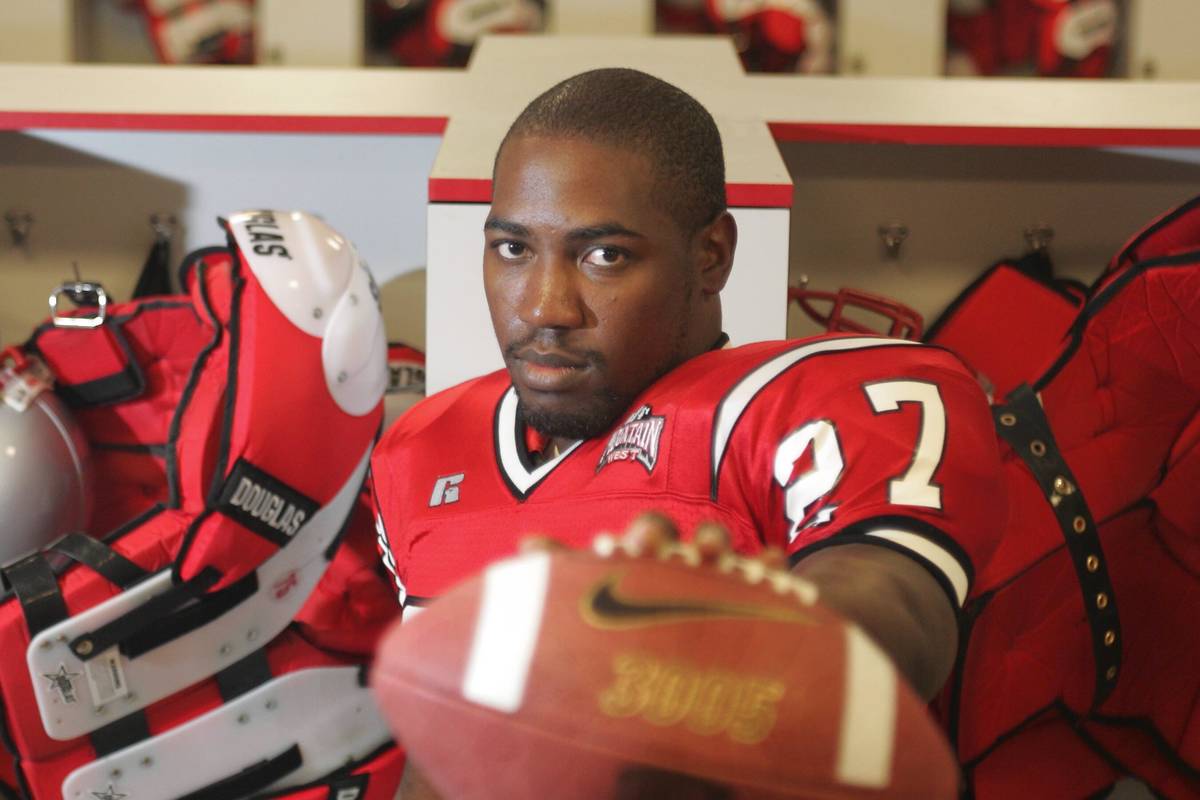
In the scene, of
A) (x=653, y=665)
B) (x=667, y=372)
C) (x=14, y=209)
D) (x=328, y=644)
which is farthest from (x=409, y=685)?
(x=14, y=209)

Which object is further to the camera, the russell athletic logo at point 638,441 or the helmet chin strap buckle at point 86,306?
the helmet chin strap buckle at point 86,306

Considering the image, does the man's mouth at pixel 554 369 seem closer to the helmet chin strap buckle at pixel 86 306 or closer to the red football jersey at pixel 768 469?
the red football jersey at pixel 768 469

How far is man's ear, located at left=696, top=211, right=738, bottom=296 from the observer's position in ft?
2.79

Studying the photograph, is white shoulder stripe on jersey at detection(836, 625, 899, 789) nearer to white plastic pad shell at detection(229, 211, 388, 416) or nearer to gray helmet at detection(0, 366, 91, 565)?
white plastic pad shell at detection(229, 211, 388, 416)

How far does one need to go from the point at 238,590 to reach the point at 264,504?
0.12m

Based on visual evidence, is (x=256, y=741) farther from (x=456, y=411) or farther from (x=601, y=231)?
(x=601, y=231)

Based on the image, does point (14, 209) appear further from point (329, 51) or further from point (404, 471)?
point (404, 471)

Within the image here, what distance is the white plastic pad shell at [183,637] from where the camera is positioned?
1200 mm

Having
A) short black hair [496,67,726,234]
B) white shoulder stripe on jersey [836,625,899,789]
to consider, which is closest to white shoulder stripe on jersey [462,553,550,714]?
white shoulder stripe on jersey [836,625,899,789]

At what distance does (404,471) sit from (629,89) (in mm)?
361

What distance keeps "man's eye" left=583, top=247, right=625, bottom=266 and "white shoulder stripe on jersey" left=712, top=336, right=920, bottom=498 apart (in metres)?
0.13

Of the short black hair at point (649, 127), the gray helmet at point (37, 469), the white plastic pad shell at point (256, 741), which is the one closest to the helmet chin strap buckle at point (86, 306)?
the gray helmet at point (37, 469)

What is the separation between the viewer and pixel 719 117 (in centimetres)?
141

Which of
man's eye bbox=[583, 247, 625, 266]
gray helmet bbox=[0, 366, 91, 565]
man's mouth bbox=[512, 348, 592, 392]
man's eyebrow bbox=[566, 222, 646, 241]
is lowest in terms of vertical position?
gray helmet bbox=[0, 366, 91, 565]
